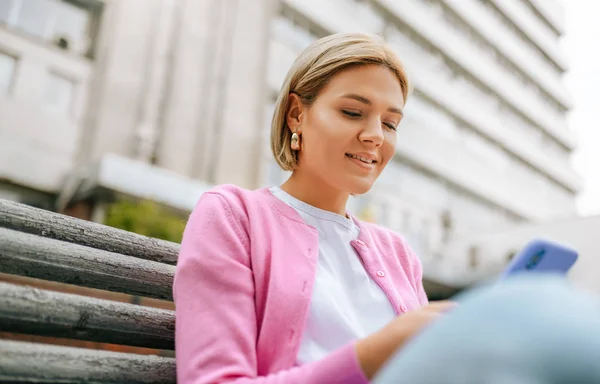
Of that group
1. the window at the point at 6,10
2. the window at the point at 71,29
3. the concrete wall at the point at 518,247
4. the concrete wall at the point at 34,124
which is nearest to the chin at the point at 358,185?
the concrete wall at the point at 34,124

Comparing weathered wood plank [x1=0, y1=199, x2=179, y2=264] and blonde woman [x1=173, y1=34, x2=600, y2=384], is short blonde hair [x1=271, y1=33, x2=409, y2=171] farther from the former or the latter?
weathered wood plank [x1=0, y1=199, x2=179, y2=264]

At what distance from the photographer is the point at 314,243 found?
1.10m

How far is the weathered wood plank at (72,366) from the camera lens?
77 centimetres

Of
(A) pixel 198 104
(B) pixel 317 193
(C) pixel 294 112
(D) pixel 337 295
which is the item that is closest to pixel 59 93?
Result: (A) pixel 198 104

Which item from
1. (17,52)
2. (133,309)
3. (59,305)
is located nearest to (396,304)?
(133,309)

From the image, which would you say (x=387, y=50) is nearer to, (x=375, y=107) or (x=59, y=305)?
(x=375, y=107)

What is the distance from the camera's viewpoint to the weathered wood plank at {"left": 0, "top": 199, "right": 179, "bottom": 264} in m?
0.95

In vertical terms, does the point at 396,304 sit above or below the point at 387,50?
below

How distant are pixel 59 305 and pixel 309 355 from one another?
0.44 meters

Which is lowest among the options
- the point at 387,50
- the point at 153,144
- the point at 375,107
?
the point at 153,144

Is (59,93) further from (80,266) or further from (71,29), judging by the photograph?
(80,266)

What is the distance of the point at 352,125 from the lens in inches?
44.7

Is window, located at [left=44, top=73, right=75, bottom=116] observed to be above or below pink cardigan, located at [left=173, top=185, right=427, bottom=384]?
below

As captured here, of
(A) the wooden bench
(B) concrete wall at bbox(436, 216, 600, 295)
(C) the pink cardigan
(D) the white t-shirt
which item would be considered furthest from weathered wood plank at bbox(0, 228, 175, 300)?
(B) concrete wall at bbox(436, 216, 600, 295)
